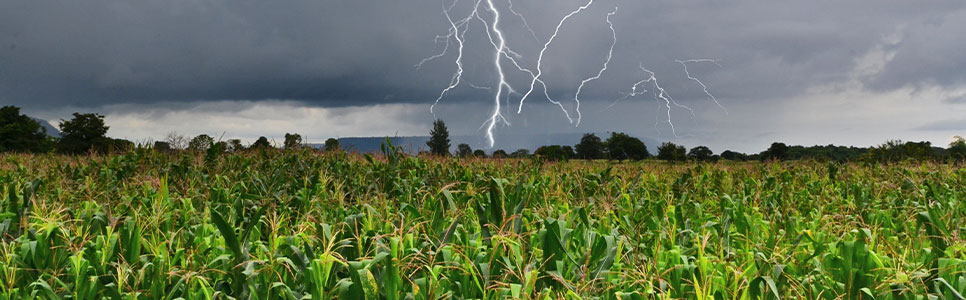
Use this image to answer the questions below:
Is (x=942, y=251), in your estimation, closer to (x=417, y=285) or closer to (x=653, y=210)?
(x=653, y=210)

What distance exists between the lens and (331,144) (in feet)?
46.2

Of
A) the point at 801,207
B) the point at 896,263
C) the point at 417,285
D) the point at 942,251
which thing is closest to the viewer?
the point at 417,285

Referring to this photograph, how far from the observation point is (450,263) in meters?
3.36

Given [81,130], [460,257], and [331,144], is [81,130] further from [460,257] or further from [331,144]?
[460,257]

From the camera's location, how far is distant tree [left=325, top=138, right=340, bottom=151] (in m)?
13.8

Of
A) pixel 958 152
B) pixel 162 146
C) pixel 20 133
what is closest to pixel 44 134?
pixel 20 133

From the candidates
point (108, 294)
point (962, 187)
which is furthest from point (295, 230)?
point (962, 187)

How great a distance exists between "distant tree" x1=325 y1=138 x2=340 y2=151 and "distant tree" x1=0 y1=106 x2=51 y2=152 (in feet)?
165

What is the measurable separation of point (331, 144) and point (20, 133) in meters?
54.9

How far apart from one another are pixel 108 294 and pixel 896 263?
5.23 m

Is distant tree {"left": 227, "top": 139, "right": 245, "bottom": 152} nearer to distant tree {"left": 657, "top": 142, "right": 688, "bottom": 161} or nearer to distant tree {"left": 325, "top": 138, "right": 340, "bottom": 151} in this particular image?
distant tree {"left": 325, "top": 138, "right": 340, "bottom": 151}

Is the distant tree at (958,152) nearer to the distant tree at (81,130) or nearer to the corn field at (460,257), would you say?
the corn field at (460,257)

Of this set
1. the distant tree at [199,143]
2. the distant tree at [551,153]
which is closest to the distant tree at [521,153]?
the distant tree at [551,153]

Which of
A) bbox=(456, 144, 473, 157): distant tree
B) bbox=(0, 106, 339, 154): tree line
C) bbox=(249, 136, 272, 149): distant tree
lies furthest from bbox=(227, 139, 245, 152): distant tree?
bbox=(0, 106, 339, 154): tree line
